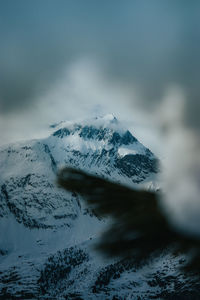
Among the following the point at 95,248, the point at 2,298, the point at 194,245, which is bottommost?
the point at 194,245

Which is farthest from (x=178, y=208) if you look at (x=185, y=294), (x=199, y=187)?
(x=185, y=294)

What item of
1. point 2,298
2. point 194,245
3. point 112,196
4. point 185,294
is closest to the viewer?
point 194,245

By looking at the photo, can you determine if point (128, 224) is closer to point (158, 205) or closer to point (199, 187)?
point (158, 205)

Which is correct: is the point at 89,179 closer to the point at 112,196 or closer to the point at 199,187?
the point at 112,196

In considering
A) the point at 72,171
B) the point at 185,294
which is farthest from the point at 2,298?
the point at 72,171

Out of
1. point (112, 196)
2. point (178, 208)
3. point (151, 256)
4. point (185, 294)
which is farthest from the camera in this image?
point (185, 294)

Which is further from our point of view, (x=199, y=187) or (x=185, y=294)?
(x=185, y=294)

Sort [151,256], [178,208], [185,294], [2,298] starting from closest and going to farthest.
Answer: [178,208] < [151,256] < [185,294] < [2,298]

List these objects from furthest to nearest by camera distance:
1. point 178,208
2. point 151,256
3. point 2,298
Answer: point 2,298, point 151,256, point 178,208

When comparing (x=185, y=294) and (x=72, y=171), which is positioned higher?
Answer: (x=185, y=294)
